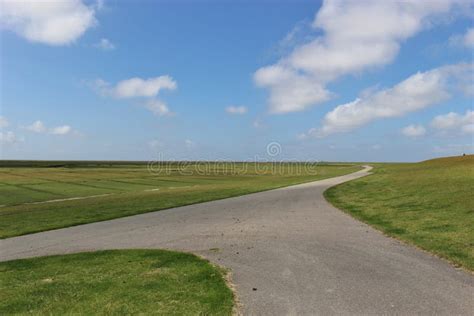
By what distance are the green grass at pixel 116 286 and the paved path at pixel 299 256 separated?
0.76m

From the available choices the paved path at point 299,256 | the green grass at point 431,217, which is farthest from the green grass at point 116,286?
the green grass at point 431,217

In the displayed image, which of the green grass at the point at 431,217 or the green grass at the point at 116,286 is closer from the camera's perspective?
the green grass at the point at 116,286

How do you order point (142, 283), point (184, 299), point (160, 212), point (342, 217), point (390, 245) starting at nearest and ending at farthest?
1. point (184, 299)
2. point (142, 283)
3. point (390, 245)
4. point (342, 217)
5. point (160, 212)

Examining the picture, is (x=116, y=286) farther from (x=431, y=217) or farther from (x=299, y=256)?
(x=431, y=217)

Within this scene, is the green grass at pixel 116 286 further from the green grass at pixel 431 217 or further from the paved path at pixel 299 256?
the green grass at pixel 431 217

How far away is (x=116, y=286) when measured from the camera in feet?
28.2

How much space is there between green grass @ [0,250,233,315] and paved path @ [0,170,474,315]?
76 centimetres

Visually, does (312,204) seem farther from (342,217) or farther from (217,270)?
(217,270)

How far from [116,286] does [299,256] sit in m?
5.27

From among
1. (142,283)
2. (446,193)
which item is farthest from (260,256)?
(446,193)

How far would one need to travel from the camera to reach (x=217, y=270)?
385 inches

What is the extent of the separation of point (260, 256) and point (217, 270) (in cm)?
196

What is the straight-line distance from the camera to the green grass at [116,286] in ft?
24.0

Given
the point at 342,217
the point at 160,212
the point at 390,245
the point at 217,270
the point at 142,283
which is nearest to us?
the point at 142,283
